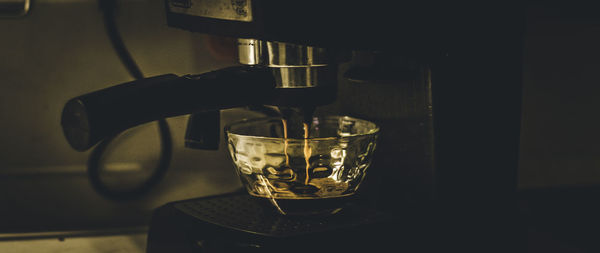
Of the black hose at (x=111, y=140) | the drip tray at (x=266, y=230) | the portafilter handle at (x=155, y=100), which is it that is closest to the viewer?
the portafilter handle at (x=155, y=100)

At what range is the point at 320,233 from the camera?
43 cm

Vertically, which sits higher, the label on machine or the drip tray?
the label on machine

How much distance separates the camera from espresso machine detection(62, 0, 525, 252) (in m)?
0.35

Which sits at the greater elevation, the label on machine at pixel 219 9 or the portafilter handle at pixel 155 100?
the label on machine at pixel 219 9

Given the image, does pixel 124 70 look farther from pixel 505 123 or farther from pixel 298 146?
pixel 505 123

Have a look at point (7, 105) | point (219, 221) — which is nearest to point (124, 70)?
point (7, 105)

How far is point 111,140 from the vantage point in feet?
2.05

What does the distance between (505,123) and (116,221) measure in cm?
44

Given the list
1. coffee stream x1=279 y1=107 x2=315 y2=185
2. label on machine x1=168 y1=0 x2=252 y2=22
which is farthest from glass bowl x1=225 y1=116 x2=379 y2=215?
label on machine x1=168 y1=0 x2=252 y2=22

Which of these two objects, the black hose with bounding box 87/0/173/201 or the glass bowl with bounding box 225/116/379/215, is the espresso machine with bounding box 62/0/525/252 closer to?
the glass bowl with bounding box 225/116/379/215

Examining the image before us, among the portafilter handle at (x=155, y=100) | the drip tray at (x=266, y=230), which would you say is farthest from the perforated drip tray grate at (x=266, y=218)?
the portafilter handle at (x=155, y=100)

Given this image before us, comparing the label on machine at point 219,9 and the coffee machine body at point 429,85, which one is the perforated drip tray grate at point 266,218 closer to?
the coffee machine body at point 429,85

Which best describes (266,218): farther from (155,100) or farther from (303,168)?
(155,100)

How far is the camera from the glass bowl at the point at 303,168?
Answer: 442 millimetres
